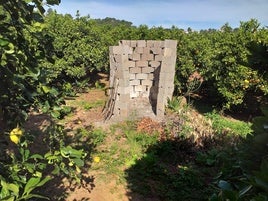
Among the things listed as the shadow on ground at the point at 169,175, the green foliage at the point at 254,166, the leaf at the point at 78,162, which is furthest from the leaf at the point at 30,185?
the shadow on ground at the point at 169,175

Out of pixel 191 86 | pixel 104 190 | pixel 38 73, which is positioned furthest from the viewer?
pixel 191 86

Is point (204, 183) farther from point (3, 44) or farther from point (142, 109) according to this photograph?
point (3, 44)

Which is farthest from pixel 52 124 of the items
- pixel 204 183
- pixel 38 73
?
pixel 204 183

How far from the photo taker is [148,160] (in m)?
7.10

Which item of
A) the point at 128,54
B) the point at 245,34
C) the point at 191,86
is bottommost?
the point at 191,86

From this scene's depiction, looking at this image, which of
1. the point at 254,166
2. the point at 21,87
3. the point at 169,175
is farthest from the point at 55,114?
Result: the point at 169,175

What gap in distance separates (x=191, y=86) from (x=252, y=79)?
2.05m

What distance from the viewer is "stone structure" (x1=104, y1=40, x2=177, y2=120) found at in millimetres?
9602

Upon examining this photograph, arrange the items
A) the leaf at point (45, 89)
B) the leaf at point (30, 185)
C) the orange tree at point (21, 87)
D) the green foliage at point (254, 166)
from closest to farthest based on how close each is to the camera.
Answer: the green foliage at point (254, 166)
the leaf at point (30, 185)
the orange tree at point (21, 87)
the leaf at point (45, 89)

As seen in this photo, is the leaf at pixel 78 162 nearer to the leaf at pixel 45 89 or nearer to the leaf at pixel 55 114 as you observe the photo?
the leaf at pixel 55 114

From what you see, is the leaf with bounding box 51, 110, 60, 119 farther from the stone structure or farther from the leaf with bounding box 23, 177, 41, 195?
the stone structure

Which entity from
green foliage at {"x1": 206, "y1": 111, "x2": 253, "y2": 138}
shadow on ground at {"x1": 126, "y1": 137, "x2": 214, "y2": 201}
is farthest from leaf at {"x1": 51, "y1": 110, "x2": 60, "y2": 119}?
green foliage at {"x1": 206, "y1": 111, "x2": 253, "y2": 138}

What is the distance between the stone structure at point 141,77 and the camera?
9602mm

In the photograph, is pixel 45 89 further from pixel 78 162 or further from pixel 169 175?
pixel 169 175
